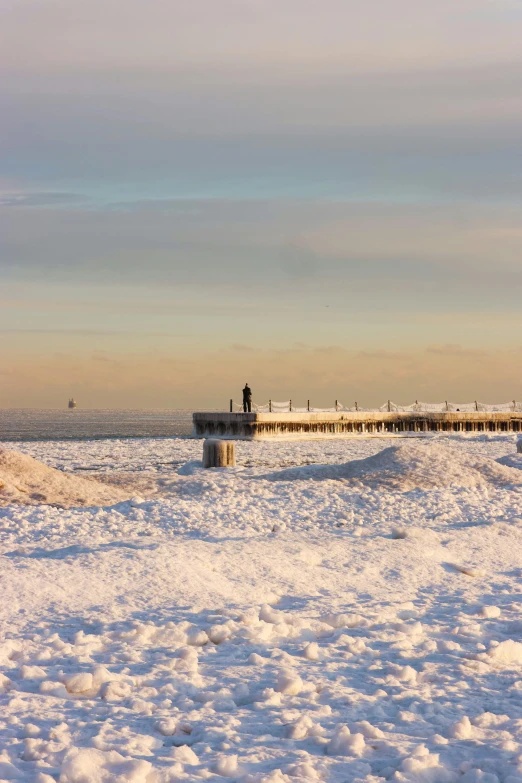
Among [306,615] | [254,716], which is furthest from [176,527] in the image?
[254,716]

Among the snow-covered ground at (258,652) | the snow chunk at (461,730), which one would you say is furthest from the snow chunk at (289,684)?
the snow chunk at (461,730)

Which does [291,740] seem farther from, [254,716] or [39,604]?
[39,604]

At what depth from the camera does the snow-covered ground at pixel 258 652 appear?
13.1 ft

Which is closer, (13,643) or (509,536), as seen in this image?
(13,643)

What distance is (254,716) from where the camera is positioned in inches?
179

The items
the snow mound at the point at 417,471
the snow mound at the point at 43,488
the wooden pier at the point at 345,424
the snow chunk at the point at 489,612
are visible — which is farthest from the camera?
the wooden pier at the point at 345,424

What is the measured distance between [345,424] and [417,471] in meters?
34.2

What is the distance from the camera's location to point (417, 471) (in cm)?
1733

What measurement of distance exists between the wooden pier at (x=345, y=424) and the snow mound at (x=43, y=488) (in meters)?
28.4

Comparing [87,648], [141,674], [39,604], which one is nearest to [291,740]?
[141,674]

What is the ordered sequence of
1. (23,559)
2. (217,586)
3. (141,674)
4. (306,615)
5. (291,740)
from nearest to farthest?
1. (291,740)
2. (141,674)
3. (306,615)
4. (217,586)
5. (23,559)

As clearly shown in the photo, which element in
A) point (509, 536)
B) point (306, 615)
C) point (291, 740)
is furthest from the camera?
point (509, 536)

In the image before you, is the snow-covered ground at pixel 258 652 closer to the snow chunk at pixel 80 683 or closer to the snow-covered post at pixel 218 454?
the snow chunk at pixel 80 683

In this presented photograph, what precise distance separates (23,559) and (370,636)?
12.3 ft
